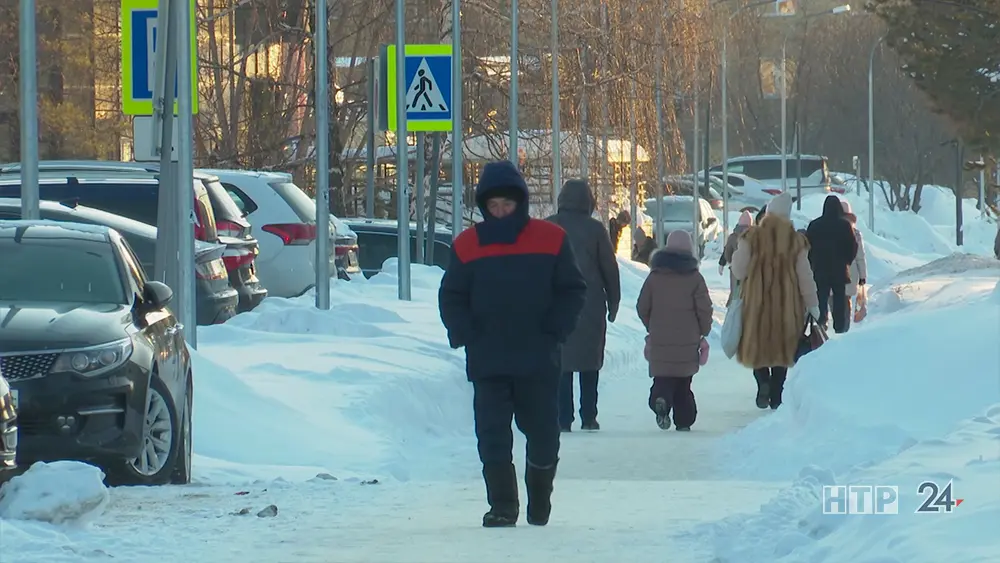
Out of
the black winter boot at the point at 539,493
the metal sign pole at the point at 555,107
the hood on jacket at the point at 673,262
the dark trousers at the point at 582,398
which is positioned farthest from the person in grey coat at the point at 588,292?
the metal sign pole at the point at 555,107

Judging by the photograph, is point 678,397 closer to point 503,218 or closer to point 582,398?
point 582,398

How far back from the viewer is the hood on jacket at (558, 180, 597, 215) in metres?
14.3

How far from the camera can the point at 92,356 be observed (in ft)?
31.7

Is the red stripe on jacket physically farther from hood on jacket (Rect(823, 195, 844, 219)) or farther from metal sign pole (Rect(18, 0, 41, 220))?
hood on jacket (Rect(823, 195, 844, 219))

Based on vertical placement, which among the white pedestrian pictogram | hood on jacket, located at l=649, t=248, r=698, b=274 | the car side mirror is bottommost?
hood on jacket, located at l=649, t=248, r=698, b=274

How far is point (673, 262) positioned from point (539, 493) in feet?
22.6

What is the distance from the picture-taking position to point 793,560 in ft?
23.2

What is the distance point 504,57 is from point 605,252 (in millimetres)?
22478

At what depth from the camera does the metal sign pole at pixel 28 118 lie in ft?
48.8

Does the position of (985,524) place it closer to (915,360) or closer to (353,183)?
(915,360)

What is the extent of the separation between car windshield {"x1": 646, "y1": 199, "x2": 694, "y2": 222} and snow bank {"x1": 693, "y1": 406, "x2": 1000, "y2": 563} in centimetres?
4773

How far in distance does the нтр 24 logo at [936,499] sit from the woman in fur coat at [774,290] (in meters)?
8.42

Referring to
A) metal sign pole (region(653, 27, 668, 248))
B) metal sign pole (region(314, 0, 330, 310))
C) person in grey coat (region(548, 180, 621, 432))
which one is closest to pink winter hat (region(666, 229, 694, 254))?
person in grey coat (region(548, 180, 621, 432))

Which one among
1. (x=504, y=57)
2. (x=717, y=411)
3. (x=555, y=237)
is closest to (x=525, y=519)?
(x=555, y=237)
